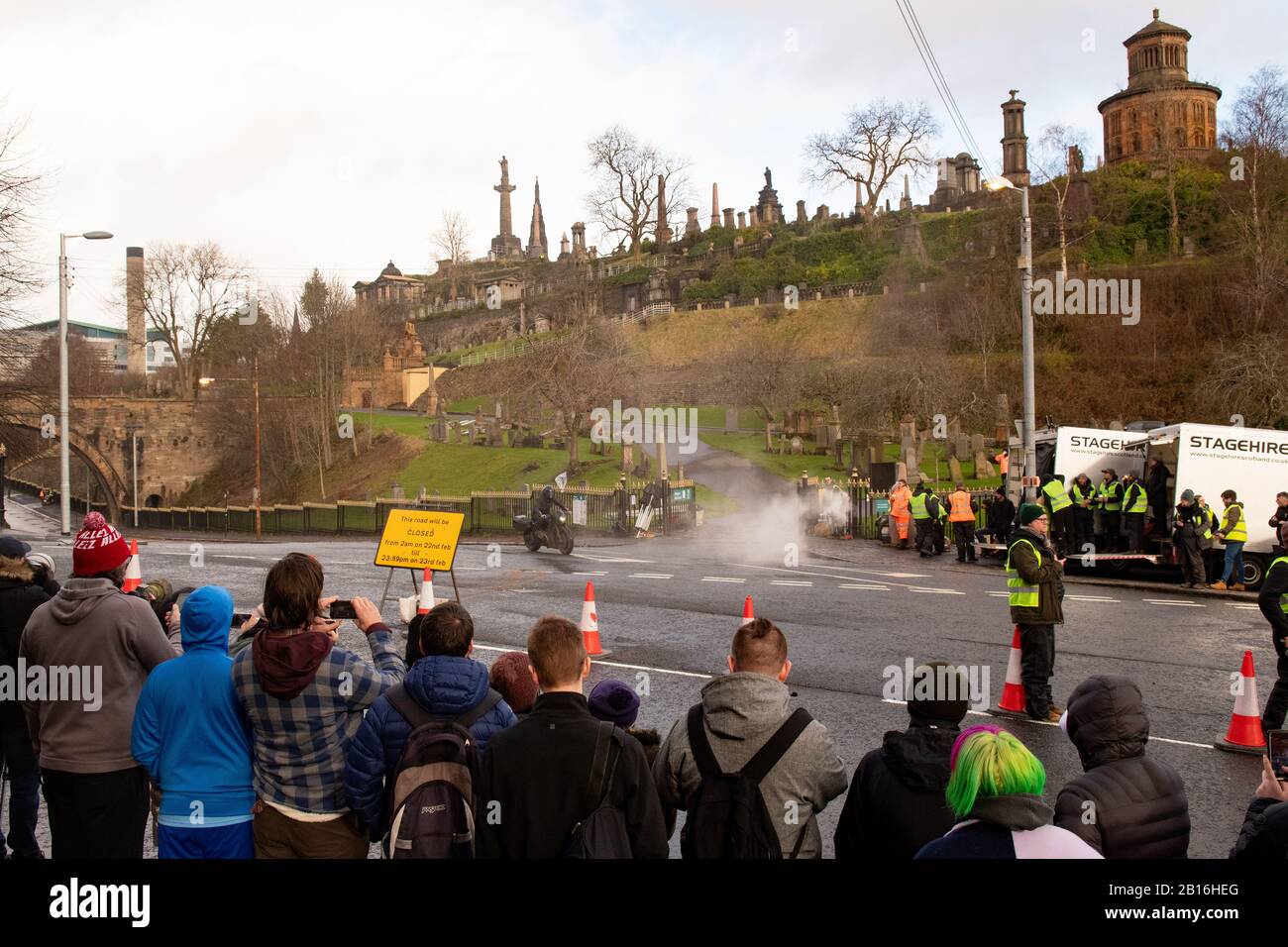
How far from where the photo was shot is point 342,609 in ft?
17.0

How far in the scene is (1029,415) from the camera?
22484mm

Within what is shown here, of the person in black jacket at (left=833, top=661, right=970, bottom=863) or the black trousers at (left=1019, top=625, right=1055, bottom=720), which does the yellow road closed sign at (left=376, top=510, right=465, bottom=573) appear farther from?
the person in black jacket at (left=833, top=661, right=970, bottom=863)

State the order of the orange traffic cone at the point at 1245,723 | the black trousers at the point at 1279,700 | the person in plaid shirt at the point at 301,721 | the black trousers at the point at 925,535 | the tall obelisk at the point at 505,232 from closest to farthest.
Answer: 1. the person in plaid shirt at the point at 301,721
2. the orange traffic cone at the point at 1245,723
3. the black trousers at the point at 1279,700
4. the black trousers at the point at 925,535
5. the tall obelisk at the point at 505,232

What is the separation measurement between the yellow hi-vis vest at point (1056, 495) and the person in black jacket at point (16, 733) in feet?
59.6

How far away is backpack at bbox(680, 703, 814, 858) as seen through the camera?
3.92 metres

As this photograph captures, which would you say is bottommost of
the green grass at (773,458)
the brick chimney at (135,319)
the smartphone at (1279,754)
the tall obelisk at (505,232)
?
the smartphone at (1279,754)

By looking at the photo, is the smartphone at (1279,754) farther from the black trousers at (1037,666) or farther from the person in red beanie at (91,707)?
the black trousers at (1037,666)

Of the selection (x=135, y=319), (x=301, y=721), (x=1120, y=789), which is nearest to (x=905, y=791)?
(x=1120, y=789)

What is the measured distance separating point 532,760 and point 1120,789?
2.27 meters

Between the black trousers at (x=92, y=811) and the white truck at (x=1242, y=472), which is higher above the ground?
the white truck at (x=1242, y=472)

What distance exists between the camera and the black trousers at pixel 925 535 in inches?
953

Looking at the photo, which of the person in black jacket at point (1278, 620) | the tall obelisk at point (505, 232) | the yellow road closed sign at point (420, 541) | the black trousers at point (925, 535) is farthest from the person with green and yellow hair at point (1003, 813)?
the tall obelisk at point (505, 232)

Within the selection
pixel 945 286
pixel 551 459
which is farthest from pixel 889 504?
pixel 945 286

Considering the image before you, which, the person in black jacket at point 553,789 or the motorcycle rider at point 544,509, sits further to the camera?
the motorcycle rider at point 544,509
